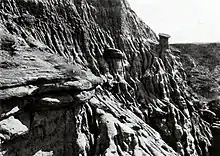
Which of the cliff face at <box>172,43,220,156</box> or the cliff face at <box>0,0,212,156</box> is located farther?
the cliff face at <box>172,43,220,156</box>

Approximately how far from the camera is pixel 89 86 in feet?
55.3

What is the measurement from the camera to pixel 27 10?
24859 mm

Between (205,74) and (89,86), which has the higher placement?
(89,86)

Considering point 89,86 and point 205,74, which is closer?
point 89,86

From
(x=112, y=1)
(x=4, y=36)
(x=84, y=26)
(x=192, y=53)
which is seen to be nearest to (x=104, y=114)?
(x=4, y=36)

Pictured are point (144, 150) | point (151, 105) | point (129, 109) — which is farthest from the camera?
point (151, 105)

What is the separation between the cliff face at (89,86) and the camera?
572 inches

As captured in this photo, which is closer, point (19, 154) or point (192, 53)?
point (19, 154)

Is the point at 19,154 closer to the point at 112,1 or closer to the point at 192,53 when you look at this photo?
the point at 112,1

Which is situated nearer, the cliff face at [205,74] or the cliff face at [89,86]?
the cliff face at [89,86]

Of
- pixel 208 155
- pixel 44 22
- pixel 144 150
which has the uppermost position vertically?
A: pixel 44 22

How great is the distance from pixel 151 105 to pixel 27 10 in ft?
49.2

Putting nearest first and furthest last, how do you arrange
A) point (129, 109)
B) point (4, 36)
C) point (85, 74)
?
point (4, 36), point (85, 74), point (129, 109)

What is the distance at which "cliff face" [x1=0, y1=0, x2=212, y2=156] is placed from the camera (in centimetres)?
1452
